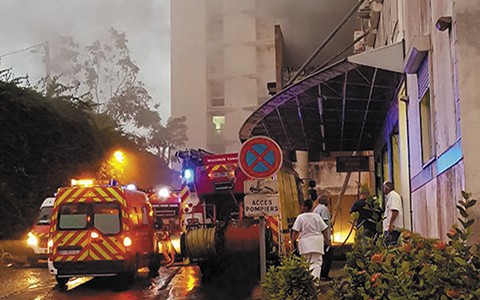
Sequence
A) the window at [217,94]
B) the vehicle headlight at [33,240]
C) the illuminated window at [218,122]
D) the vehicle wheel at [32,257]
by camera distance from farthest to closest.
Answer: the illuminated window at [218,122], the window at [217,94], the vehicle wheel at [32,257], the vehicle headlight at [33,240]

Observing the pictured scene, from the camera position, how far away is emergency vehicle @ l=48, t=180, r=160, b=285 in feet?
37.4

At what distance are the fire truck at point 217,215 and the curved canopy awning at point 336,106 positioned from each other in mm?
1633

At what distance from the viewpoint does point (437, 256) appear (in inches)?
157

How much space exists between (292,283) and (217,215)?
665 centimetres

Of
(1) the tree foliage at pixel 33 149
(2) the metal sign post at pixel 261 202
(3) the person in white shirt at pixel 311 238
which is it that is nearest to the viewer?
(2) the metal sign post at pixel 261 202

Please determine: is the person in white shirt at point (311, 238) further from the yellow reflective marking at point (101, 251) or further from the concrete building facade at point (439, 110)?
the yellow reflective marking at point (101, 251)

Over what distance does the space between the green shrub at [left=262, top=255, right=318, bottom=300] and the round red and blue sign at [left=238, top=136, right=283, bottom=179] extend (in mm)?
1839

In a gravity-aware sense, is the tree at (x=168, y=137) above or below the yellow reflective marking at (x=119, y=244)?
above

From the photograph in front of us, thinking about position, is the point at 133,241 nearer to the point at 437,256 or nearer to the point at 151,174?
the point at 437,256

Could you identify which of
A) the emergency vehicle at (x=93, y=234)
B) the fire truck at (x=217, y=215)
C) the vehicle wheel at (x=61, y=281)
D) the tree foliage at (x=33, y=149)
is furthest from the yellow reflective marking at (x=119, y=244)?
the tree foliage at (x=33, y=149)

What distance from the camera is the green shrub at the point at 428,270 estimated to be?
3.82m

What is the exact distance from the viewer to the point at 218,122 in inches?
1444

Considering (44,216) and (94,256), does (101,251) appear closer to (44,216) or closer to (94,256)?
(94,256)

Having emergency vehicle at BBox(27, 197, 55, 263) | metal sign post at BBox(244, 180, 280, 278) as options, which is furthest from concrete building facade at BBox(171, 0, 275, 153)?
metal sign post at BBox(244, 180, 280, 278)
